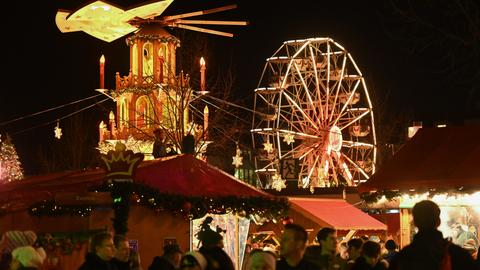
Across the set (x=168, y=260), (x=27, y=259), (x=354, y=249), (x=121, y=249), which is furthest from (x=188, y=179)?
(x=27, y=259)

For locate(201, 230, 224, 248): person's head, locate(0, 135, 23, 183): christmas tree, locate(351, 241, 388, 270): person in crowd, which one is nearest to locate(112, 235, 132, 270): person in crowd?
locate(201, 230, 224, 248): person's head

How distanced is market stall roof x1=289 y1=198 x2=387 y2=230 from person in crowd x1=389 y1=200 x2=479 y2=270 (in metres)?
16.2

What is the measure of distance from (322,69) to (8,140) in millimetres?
17311

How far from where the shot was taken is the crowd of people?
7.04m

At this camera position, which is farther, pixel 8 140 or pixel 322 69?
pixel 8 140

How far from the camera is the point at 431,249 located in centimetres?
700

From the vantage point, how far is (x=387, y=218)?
35.8m

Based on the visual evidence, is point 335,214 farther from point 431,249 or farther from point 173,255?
point 431,249

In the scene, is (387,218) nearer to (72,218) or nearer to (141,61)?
(141,61)

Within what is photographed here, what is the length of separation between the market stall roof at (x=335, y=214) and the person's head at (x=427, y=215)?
1624cm

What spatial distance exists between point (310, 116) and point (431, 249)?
3543cm

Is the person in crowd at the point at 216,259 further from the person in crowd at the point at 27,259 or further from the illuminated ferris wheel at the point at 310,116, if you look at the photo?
the illuminated ferris wheel at the point at 310,116

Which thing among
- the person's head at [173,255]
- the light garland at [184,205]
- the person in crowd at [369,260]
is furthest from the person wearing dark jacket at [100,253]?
the light garland at [184,205]

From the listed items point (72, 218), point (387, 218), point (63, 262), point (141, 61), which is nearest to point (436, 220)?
point (63, 262)
